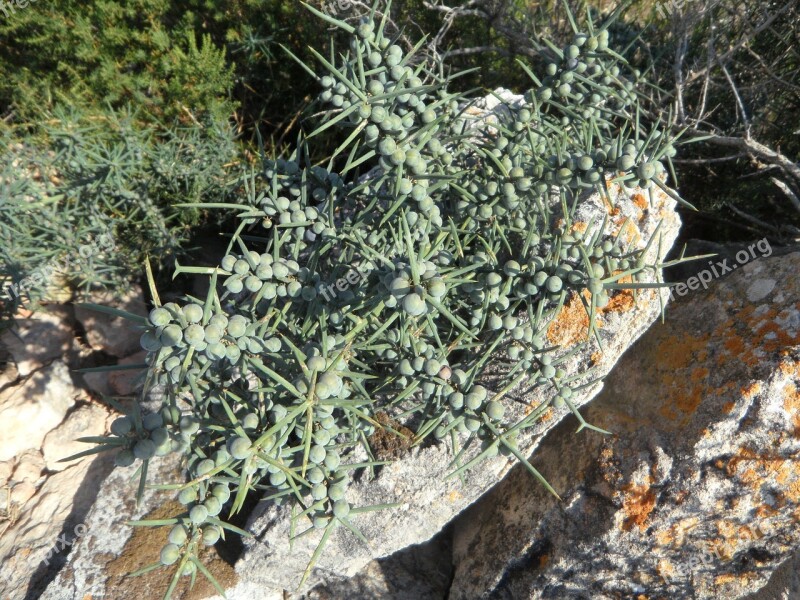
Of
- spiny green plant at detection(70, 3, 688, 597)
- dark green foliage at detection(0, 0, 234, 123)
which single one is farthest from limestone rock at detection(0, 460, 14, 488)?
dark green foliage at detection(0, 0, 234, 123)

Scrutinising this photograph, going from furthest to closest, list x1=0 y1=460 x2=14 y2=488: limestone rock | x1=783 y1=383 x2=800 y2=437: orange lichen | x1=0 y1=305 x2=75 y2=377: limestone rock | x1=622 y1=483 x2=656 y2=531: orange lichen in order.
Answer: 1. x1=0 y1=305 x2=75 y2=377: limestone rock
2. x1=0 y1=460 x2=14 y2=488: limestone rock
3. x1=622 y1=483 x2=656 y2=531: orange lichen
4. x1=783 y1=383 x2=800 y2=437: orange lichen

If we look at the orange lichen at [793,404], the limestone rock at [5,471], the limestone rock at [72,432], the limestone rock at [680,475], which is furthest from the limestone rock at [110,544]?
the orange lichen at [793,404]

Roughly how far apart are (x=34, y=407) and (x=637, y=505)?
9.06ft

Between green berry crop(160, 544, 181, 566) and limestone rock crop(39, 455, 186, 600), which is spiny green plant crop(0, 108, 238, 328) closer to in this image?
limestone rock crop(39, 455, 186, 600)

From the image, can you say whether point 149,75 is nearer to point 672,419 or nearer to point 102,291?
point 102,291

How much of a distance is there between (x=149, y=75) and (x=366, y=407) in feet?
7.98

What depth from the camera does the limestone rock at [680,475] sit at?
1757mm

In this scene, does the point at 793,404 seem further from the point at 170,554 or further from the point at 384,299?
the point at 170,554

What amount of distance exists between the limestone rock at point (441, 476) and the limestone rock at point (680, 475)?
0.63 ft

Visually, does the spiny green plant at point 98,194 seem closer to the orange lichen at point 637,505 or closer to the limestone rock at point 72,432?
the limestone rock at point 72,432

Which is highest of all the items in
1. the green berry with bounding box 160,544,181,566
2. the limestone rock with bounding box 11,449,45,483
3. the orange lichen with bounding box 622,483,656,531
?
the orange lichen with bounding box 622,483,656,531

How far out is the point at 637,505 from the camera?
72.4 inches

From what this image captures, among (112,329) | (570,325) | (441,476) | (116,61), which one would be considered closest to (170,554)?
(441,476)

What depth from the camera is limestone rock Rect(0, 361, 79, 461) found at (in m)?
2.71
